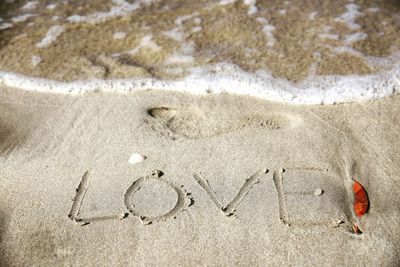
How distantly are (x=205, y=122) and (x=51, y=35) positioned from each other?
5.97 ft

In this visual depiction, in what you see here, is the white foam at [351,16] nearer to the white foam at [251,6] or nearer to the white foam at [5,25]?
the white foam at [251,6]

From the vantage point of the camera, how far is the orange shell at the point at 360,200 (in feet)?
7.39

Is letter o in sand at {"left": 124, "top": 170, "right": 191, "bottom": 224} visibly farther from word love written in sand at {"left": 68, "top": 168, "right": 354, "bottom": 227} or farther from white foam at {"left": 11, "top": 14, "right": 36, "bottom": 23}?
white foam at {"left": 11, "top": 14, "right": 36, "bottom": 23}

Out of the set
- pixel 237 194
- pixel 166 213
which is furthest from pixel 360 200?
pixel 166 213

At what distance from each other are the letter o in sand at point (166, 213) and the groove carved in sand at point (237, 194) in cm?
11

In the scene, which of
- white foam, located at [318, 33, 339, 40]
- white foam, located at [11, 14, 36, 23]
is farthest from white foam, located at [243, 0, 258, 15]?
white foam, located at [11, 14, 36, 23]

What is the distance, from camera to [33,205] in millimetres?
2340

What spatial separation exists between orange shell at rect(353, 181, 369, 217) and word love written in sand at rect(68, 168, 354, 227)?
76 mm

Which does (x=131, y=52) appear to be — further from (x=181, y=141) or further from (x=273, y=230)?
(x=273, y=230)

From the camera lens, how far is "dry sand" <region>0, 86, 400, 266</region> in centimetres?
212

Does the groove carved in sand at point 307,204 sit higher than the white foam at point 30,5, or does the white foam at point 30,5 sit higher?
the groove carved in sand at point 307,204

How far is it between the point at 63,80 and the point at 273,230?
74.4 inches

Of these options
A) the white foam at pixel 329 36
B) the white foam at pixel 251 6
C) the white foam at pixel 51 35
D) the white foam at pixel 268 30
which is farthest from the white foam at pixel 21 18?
the white foam at pixel 329 36

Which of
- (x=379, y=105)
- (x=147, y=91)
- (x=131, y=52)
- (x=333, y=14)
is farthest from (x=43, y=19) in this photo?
(x=379, y=105)
